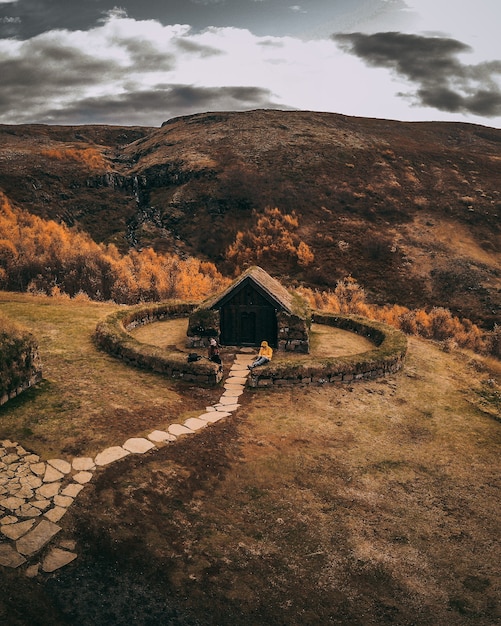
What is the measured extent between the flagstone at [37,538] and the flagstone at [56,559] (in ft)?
0.86

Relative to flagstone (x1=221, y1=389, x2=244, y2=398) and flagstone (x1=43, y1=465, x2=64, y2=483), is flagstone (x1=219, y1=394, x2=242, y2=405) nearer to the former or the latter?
flagstone (x1=221, y1=389, x2=244, y2=398)

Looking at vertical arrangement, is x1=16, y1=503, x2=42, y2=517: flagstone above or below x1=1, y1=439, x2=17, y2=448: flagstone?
below

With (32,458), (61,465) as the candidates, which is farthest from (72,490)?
(32,458)

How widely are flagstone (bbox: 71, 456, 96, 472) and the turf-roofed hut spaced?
371 inches

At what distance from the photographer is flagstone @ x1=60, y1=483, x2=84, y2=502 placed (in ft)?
29.1

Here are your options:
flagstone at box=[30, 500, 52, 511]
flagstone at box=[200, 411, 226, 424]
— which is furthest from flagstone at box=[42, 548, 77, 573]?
flagstone at box=[200, 411, 226, 424]

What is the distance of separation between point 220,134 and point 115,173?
2063 centimetres

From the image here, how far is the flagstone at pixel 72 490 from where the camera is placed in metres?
8.86

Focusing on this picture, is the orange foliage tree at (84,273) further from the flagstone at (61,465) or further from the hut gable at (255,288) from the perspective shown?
the flagstone at (61,465)

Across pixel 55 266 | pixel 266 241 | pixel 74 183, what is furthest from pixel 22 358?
pixel 74 183

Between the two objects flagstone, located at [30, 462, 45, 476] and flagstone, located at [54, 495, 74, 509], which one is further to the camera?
flagstone, located at [30, 462, 45, 476]

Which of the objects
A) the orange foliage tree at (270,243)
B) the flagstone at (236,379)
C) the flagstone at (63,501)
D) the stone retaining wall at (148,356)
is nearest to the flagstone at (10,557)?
the flagstone at (63,501)

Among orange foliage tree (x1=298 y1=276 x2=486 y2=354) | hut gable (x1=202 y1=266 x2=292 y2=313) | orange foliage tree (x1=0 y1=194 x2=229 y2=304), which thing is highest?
hut gable (x1=202 y1=266 x2=292 y2=313)

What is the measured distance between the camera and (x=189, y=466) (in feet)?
34.2
